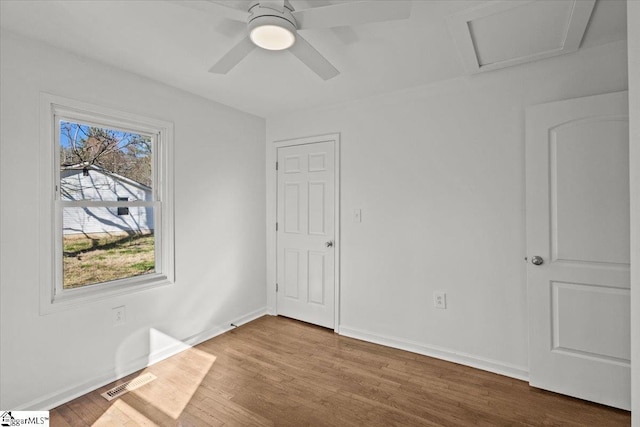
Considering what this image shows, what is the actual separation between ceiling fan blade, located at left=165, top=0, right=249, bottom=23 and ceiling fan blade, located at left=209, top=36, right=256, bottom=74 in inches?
5.2

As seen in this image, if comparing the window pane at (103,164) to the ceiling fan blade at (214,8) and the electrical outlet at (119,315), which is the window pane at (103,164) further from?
the ceiling fan blade at (214,8)

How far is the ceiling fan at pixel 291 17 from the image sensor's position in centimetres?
140

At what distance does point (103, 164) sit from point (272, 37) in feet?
5.87

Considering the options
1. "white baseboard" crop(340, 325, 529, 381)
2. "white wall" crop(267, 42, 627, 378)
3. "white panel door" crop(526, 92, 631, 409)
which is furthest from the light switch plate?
"white panel door" crop(526, 92, 631, 409)

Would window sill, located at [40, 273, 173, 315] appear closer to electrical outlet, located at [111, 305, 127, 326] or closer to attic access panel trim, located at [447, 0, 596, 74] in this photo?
electrical outlet, located at [111, 305, 127, 326]

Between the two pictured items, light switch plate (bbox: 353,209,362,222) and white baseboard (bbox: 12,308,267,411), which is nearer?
white baseboard (bbox: 12,308,267,411)

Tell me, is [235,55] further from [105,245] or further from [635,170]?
[635,170]

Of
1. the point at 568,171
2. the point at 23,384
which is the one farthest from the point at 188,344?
the point at 568,171

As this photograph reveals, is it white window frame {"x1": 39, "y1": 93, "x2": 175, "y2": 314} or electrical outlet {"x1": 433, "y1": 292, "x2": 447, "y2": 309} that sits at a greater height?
white window frame {"x1": 39, "y1": 93, "x2": 175, "y2": 314}

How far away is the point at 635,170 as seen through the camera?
1.15 metres

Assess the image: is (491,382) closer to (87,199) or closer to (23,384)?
(23,384)

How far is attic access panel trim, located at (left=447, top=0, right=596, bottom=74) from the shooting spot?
5.72 feet

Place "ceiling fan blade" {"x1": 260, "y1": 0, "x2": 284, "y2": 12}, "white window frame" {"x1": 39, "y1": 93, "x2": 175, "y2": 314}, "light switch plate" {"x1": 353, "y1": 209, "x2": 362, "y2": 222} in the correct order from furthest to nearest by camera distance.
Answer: "light switch plate" {"x1": 353, "y1": 209, "x2": 362, "y2": 222}, "white window frame" {"x1": 39, "y1": 93, "x2": 175, "y2": 314}, "ceiling fan blade" {"x1": 260, "y1": 0, "x2": 284, "y2": 12}

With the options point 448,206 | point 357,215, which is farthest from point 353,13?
point 357,215
